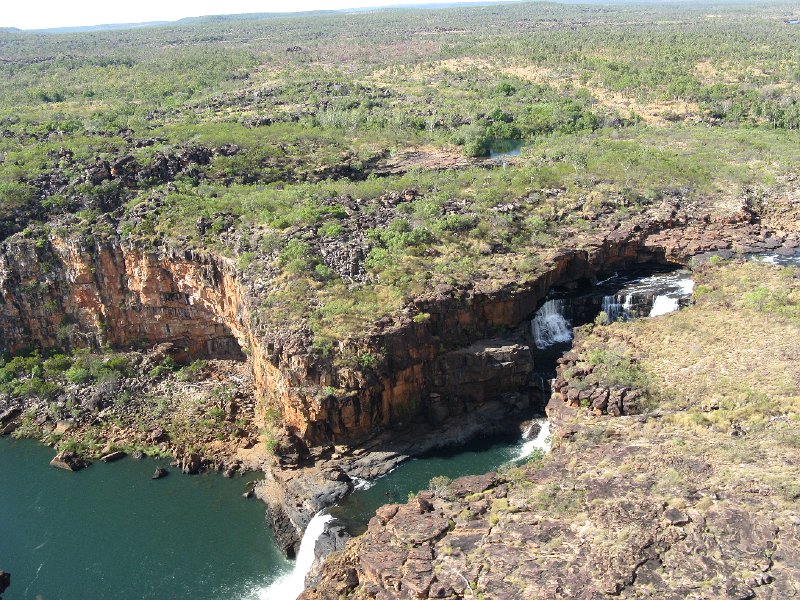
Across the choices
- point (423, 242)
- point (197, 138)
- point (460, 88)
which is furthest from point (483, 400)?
point (460, 88)

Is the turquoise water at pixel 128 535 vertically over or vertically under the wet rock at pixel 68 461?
under

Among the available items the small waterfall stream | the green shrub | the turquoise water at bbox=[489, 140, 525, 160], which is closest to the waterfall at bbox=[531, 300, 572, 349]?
the small waterfall stream

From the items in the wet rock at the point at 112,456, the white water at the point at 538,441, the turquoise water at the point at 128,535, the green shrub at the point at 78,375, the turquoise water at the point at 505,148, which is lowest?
the turquoise water at the point at 128,535

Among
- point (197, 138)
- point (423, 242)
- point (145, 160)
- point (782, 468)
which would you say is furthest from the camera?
point (197, 138)

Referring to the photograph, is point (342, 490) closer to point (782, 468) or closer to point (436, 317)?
point (436, 317)

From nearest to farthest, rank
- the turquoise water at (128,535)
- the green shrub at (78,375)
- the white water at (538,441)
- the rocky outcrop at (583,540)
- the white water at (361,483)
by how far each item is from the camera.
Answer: the rocky outcrop at (583,540) < the turquoise water at (128,535) < the white water at (361,483) < the white water at (538,441) < the green shrub at (78,375)

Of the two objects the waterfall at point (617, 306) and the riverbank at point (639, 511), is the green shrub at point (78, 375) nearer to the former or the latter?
the riverbank at point (639, 511)

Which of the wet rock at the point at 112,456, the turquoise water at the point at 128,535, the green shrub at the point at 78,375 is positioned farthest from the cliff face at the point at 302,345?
the wet rock at the point at 112,456
